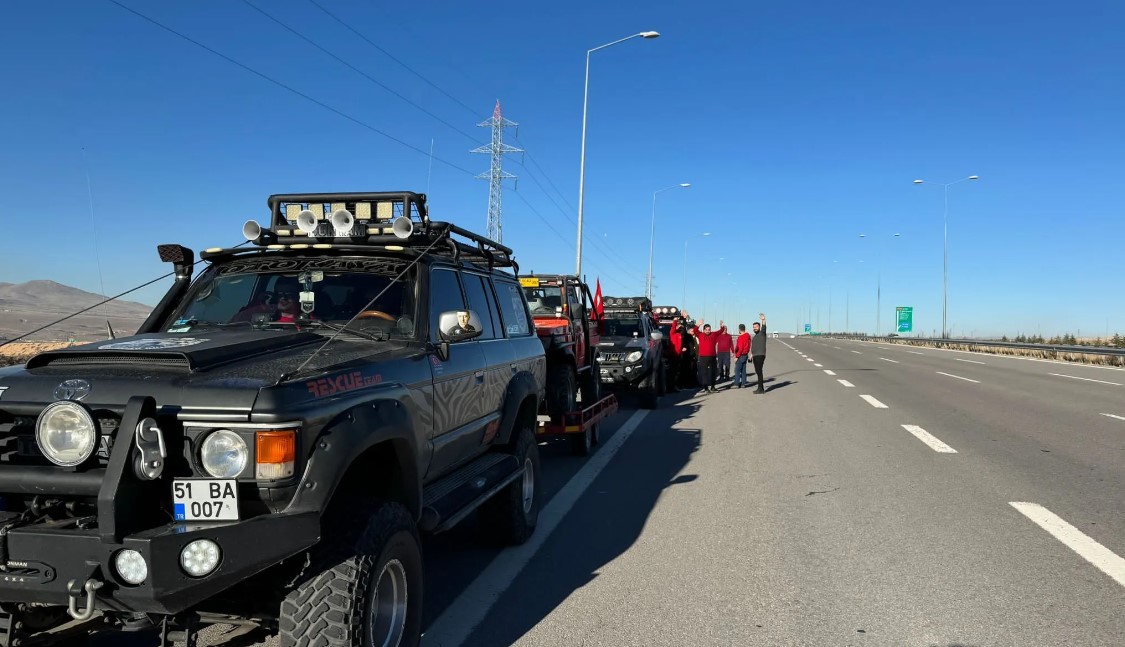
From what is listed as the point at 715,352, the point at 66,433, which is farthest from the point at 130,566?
the point at 715,352

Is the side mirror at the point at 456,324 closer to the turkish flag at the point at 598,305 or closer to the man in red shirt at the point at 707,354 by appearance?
the turkish flag at the point at 598,305

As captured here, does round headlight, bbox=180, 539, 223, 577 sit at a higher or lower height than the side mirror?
lower

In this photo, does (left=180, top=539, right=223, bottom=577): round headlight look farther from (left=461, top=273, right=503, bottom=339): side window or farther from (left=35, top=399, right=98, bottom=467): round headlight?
(left=461, top=273, right=503, bottom=339): side window

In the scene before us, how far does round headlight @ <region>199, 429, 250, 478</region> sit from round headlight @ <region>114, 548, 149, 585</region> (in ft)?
1.21

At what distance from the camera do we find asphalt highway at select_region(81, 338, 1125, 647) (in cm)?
414

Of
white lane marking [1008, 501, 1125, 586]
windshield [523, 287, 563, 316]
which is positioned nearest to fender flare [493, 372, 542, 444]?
white lane marking [1008, 501, 1125, 586]

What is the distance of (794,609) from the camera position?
4371 millimetres

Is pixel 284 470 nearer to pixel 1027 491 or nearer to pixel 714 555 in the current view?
pixel 714 555

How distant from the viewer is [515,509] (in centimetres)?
548

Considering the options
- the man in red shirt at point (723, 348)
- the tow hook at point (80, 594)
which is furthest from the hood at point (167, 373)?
the man in red shirt at point (723, 348)

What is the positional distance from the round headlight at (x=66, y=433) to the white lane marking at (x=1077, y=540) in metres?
5.65

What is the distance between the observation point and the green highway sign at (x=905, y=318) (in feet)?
228

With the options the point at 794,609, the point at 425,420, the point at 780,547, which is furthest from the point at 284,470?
the point at 780,547

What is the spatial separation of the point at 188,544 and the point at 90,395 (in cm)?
78
